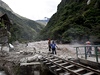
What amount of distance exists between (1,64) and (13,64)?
120 inches

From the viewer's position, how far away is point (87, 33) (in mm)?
38406

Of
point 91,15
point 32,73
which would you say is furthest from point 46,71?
point 91,15

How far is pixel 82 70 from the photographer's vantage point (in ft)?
29.0

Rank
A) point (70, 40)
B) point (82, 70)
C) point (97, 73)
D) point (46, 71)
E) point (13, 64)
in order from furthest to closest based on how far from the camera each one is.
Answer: point (70, 40) → point (13, 64) → point (46, 71) → point (82, 70) → point (97, 73)

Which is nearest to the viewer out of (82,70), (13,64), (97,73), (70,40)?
(97,73)

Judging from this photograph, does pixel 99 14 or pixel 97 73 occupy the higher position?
pixel 99 14

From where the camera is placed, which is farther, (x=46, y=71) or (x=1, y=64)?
(x=1, y=64)

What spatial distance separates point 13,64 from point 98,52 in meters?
6.26

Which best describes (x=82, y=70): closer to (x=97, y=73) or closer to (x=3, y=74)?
(x=97, y=73)

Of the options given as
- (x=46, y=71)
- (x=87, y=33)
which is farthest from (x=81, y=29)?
(x=46, y=71)

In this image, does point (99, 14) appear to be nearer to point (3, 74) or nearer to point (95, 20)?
point (95, 20)

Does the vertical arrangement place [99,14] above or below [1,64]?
above

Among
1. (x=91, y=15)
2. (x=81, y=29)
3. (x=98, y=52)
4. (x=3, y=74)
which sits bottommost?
(x=3, y=74)

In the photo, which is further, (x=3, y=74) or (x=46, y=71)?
(x=3, y=74)
